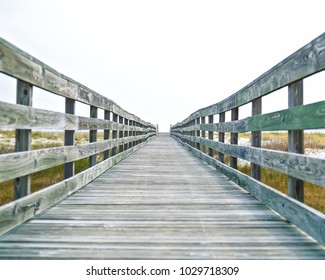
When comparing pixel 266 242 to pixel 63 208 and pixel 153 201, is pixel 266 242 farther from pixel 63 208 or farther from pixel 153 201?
pixel 63 208

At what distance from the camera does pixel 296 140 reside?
7.36 ft

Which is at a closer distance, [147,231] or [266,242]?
[266,242]

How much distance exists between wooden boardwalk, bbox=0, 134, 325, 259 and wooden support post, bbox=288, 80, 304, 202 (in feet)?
0.93

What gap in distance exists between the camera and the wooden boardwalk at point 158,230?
1.76 meters

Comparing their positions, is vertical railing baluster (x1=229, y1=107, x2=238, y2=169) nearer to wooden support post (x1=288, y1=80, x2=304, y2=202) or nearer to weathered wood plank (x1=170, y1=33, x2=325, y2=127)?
weathered wood plank (x1=170, y1=33, x2=325, y2=127)

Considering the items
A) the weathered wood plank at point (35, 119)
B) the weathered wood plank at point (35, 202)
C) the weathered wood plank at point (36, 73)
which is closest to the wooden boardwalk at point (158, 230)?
the weathered wood plank at point (35, 202)

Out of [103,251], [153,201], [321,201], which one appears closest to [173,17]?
[321,201]

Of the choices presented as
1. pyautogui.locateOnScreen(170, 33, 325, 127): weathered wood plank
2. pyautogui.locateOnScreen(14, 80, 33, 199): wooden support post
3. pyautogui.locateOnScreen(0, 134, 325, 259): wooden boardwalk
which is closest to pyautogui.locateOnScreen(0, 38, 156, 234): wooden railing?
pyautogui.locateOnScreen(14, 80, 33, 199): wooden support post

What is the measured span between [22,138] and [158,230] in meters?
1.35

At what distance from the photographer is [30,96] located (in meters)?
2.26

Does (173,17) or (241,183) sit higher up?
(173,17)

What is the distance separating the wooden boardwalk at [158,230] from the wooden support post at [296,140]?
0.93 feet

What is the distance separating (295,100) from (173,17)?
1807 cm

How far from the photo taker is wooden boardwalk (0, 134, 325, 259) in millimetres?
1761
